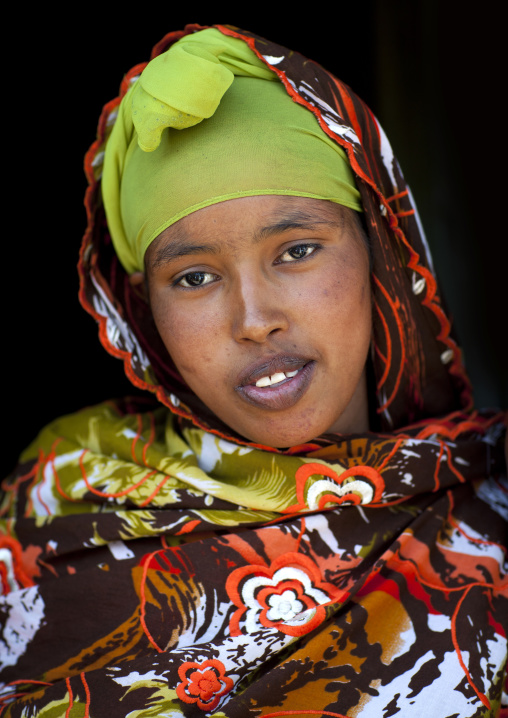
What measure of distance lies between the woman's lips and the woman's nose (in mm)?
64

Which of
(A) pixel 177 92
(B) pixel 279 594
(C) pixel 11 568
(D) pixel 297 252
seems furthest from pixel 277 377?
(C) pixel 11 568

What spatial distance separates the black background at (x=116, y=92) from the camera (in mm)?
2236

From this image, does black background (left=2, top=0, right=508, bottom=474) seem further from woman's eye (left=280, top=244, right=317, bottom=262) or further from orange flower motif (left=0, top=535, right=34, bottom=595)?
woman's eye (left=280, top=244, right=317, bottom=262)

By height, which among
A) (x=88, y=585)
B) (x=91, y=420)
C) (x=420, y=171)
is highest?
(x=420, y=171)

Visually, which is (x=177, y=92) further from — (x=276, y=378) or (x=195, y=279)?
(x=276, y=378)

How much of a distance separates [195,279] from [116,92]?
1.28 m

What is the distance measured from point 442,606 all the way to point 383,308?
0.61 m

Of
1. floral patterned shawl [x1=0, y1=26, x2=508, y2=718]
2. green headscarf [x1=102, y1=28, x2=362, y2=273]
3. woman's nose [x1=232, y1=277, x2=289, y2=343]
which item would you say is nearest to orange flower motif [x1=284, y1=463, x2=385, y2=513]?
floral patterned shawl [x1=0, y1=26, x2=508, y2=718]

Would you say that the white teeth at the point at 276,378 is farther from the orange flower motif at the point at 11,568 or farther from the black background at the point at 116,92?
the black background at the point at 116,92

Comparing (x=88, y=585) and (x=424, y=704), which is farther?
(x=88, y=585)

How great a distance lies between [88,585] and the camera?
4.61 ft

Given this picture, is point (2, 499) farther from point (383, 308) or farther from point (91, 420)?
point (383, 308)

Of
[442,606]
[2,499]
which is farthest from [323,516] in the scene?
[2,499]

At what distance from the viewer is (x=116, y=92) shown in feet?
7.61
